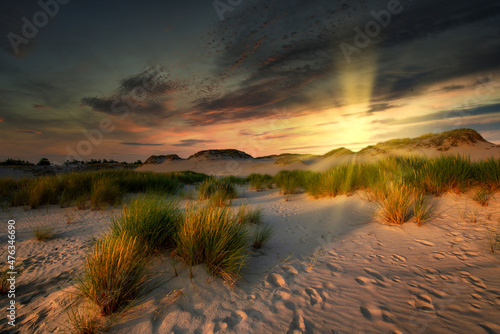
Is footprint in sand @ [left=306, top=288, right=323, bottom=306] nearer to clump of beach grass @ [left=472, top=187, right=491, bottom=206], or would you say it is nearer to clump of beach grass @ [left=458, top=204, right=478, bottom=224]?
clump of beach grass @ [left=458, top=204, right=478, bottom=224]

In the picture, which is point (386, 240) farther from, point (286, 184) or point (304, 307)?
point (286, 184)

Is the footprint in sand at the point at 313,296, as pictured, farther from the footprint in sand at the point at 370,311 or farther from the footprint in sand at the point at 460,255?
the footprint in sand at the point at 460,255

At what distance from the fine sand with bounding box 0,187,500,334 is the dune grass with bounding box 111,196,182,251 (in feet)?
1.11

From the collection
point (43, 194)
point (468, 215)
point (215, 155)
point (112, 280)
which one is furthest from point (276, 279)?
point (215, 155)

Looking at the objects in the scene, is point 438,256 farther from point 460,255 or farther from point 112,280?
point 112,280

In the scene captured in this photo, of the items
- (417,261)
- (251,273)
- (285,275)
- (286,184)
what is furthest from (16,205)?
(417,261)

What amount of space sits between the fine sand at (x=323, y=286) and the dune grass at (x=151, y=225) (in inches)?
13.4

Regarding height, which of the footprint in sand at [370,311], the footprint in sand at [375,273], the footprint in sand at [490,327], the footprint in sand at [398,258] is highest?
the footprint in sand at [398,258]

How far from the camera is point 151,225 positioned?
2.76 m

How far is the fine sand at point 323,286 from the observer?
1.74 m

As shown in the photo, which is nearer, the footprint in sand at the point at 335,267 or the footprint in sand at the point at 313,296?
the footprint in sand at the point at 313,296

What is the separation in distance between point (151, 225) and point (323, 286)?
7.21ft

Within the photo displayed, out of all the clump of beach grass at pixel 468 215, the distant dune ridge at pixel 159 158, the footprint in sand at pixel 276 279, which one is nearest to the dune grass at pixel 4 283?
the footprint in sand at pixel 276 279

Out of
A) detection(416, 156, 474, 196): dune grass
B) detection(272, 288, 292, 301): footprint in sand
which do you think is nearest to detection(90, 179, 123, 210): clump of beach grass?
detection(272, 288, 292, 301): footprint in sand
